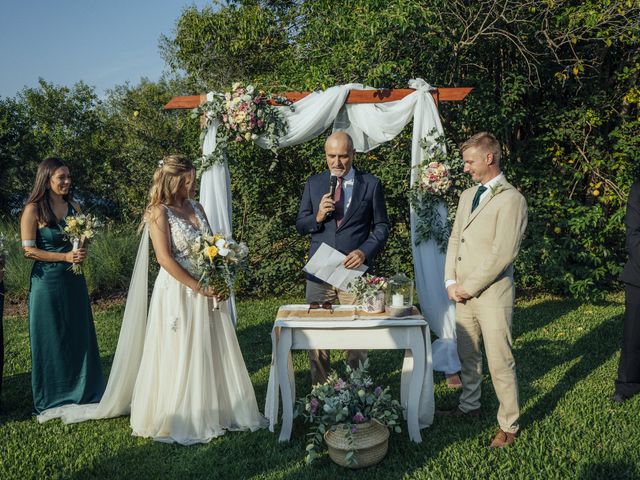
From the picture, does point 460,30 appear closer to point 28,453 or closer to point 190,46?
point 28,453

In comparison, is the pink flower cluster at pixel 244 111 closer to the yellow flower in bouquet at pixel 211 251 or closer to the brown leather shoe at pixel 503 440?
the yellow flower in bouquet at pixel 211 251

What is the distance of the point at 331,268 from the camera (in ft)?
14.8

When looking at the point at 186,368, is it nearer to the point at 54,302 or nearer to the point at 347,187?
the point at 54,302

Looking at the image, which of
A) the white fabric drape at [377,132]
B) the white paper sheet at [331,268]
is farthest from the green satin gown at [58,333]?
the white paper sheet at [331,268]

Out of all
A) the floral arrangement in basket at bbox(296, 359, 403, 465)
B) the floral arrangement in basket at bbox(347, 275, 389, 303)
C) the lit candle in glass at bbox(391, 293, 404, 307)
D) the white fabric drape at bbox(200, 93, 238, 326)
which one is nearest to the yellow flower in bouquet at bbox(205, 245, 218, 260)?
the floral arrangement in basket at bbox(347, 275, 389, 303)

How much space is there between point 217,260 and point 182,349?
0.77 m

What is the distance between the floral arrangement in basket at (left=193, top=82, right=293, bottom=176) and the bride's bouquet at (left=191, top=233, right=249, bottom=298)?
6.93 feet

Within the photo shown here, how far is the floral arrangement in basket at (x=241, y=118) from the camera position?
234 inches

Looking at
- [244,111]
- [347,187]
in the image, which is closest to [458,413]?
[347,187]

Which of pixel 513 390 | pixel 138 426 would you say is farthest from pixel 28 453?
pixel 513 390

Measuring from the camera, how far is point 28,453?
4.11m

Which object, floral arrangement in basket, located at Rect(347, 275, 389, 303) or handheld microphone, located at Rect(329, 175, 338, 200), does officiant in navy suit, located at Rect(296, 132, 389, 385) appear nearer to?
handheld microphone, located at Rect(329, 175, 338, 200)

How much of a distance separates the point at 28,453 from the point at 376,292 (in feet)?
9.21

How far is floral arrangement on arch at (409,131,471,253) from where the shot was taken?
5.93 metres
